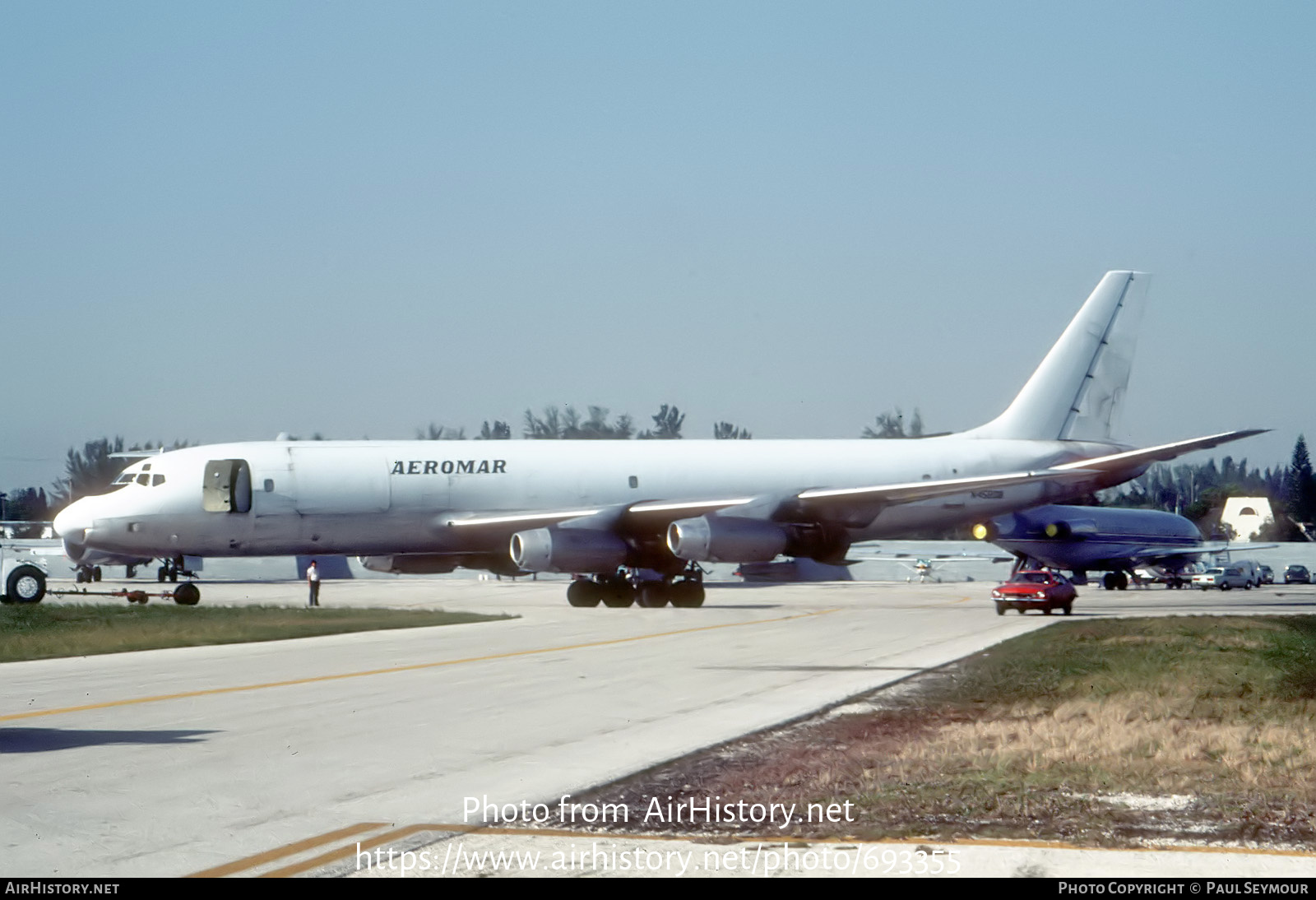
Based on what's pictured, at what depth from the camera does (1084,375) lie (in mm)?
43438

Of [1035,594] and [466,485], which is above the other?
[466,485]

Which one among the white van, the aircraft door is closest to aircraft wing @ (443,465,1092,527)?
the aircraft door

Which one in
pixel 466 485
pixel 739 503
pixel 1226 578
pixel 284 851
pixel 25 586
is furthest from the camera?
pixel 1226 578

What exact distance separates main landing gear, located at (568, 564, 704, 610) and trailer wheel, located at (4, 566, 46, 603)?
13993mm

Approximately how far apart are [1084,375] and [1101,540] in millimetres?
22983

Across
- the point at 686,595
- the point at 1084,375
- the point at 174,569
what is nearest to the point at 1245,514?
the point at 1084,375

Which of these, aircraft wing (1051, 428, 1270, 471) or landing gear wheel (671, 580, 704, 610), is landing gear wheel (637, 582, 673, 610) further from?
aircraft wing (1051, 428, 1270, 471)

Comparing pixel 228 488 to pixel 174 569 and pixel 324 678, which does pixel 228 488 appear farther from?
pixel 324 678

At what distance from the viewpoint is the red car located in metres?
36.5

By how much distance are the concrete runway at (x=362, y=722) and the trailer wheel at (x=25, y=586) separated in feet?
47.8

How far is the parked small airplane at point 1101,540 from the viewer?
206 ft

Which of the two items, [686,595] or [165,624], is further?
[686,595]

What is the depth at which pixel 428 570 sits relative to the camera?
3944 cm

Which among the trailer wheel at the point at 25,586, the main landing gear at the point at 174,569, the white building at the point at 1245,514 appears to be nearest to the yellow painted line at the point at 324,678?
the main landing gear at the point at 174,569
